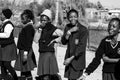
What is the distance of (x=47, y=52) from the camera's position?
566 centimetres

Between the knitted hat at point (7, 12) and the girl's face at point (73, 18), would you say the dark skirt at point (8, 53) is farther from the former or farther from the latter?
the girl's face at point (73, 18)

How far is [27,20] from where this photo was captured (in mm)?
6082

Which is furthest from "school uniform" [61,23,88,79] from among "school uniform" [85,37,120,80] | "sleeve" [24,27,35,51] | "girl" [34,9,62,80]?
"sleeve" [24,27,35,51]

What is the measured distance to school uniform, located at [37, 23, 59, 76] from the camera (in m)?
5.59

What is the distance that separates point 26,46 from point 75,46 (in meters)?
1.32

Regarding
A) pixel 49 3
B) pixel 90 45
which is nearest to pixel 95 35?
pixel 90 45

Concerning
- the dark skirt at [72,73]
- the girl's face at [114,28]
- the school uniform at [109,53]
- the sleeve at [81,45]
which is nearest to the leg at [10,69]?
the dark skirt at [72,73]

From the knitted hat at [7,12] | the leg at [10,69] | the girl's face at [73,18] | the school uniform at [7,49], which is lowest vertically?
the leg at [10,69]

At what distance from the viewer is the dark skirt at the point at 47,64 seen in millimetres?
5680

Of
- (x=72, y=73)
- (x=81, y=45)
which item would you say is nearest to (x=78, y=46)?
(x=81, y=45)

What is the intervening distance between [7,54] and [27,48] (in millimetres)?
702

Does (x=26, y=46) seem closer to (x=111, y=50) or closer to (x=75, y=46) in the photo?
(x=75, y=46)

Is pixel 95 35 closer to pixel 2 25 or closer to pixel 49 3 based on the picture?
pixel 2 25

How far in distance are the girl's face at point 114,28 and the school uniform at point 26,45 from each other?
7.17 feet
